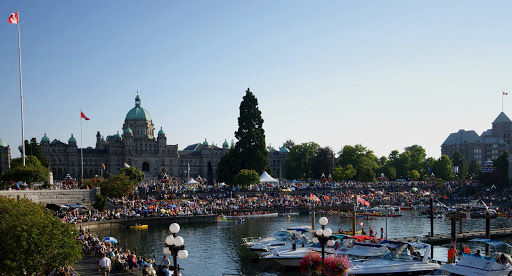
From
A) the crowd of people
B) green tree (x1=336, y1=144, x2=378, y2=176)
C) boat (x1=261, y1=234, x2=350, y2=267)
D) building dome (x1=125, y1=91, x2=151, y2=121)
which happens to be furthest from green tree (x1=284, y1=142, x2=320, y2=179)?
boat (x1=261, y1=234, x2=350, y2=267)

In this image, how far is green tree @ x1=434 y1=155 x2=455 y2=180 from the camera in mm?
109125

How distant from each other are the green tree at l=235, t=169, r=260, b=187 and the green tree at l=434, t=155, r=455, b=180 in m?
50.0

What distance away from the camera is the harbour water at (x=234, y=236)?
3253 centimetres

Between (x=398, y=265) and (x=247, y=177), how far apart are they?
51.7m

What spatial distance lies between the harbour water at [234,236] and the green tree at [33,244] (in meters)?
8.88

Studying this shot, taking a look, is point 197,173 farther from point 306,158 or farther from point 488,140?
point 488,140

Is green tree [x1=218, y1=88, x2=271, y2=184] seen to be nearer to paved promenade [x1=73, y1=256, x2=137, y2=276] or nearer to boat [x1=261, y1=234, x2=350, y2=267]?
boat [x1=261, y1=234, x2=350, y2=267]

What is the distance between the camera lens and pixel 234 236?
46094 millimetres

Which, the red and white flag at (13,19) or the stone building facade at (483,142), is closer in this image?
the red and white flag at (13,19)

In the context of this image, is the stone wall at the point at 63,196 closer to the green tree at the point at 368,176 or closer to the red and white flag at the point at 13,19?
the red and white flag at the point at 13,19

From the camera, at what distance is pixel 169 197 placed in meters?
70.1

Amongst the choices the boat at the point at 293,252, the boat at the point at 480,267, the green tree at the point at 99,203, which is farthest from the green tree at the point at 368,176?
the boat at the point at 480,267

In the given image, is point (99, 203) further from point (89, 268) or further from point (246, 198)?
point (89, 268)

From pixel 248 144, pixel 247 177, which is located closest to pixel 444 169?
pixel 248 144
